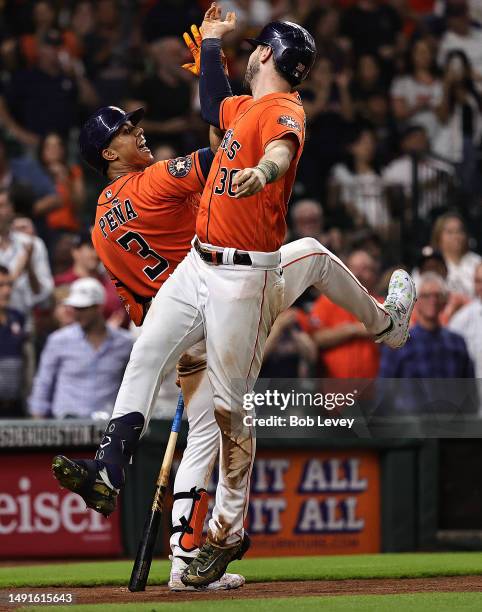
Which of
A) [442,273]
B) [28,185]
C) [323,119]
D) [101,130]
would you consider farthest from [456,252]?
[101,130]

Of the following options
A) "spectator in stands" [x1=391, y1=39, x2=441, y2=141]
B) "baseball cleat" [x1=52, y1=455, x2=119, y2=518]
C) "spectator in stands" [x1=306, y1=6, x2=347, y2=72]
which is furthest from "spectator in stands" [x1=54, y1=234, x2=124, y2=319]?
"baseball cleat" [x1=52, y1=455, x2=119, y2=518]

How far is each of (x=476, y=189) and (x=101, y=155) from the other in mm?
7272

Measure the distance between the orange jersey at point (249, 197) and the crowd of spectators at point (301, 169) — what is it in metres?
4.46

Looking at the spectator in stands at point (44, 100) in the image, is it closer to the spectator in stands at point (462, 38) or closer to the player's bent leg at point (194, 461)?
the spectator in stands at point (462, 38)

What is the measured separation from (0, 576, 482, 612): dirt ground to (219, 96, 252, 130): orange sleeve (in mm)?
2186

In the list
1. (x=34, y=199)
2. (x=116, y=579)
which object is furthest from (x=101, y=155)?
(x=34, y=199)

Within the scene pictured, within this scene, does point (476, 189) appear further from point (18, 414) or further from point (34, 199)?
point (18, 414)

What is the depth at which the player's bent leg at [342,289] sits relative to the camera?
6.30 metres

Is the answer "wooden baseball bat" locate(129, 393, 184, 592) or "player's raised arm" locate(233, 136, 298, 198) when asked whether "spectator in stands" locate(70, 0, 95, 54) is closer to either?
"wooden baseball bat" locate(129, 393, 184, 592)

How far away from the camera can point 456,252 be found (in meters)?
11.8

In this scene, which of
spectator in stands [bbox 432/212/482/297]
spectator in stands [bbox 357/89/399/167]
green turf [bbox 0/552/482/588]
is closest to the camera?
green turf [bbox 0/552/482/588]

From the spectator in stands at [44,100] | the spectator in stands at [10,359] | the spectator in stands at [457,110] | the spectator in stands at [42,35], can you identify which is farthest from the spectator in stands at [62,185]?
the spectator in stands at [457,110]

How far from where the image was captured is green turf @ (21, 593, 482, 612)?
5625 millimetres

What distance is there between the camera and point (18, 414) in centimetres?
1061
